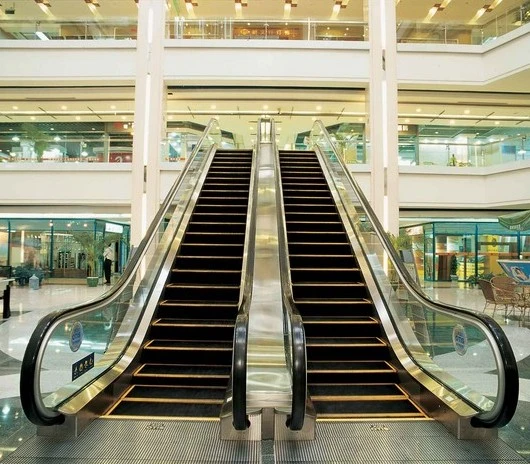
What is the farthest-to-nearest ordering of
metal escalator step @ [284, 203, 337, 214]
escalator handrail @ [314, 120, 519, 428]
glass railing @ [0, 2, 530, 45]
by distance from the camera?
glass railing @ [0, 2, 530, 45], metal escalator step @ [284, 203, 337, 214], escalator handrail @ [314, 120, 519, 428]

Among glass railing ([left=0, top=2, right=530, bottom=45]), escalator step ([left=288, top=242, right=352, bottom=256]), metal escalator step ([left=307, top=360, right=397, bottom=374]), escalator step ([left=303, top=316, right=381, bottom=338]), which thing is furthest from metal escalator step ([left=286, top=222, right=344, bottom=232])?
glass railing ([left=0, top=2, right=530, bottom=45])

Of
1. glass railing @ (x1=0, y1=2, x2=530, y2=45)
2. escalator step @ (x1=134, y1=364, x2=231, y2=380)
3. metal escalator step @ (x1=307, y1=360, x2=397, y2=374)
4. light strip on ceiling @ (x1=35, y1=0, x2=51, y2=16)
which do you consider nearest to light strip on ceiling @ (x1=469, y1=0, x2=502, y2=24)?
glass railing @ (x1=0, y1=2, x2=530, y2=45)

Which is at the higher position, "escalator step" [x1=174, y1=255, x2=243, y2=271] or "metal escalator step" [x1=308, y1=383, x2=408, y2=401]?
"escalator step" [x1=174, y1=255, x2=243, y2=271]

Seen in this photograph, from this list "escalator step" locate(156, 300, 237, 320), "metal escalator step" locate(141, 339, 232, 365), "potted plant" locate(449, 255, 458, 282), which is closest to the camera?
"metal escalator step" locate(141, 339, 232, 365)

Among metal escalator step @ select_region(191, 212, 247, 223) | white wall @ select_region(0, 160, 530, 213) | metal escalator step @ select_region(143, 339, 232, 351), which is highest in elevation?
white wall @ select_region(0, 160, 530, 213)

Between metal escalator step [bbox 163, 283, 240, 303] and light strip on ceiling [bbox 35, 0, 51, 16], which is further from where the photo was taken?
light strip on ceiling [bbox 35, 0, 51, 16]

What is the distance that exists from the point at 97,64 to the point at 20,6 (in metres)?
6.08

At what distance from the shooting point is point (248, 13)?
1814 cm

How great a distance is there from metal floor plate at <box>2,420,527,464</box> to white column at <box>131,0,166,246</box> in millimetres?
9034

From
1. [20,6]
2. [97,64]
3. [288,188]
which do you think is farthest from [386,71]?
[20,6]

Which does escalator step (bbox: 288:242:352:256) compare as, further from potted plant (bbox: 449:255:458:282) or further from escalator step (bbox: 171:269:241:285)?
potted plant (bbox: 449:255:458:282)

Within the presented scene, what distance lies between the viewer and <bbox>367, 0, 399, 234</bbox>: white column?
12.2 metres

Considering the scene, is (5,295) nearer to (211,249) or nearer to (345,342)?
(211,249)

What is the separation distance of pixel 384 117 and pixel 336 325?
8.93 metres
